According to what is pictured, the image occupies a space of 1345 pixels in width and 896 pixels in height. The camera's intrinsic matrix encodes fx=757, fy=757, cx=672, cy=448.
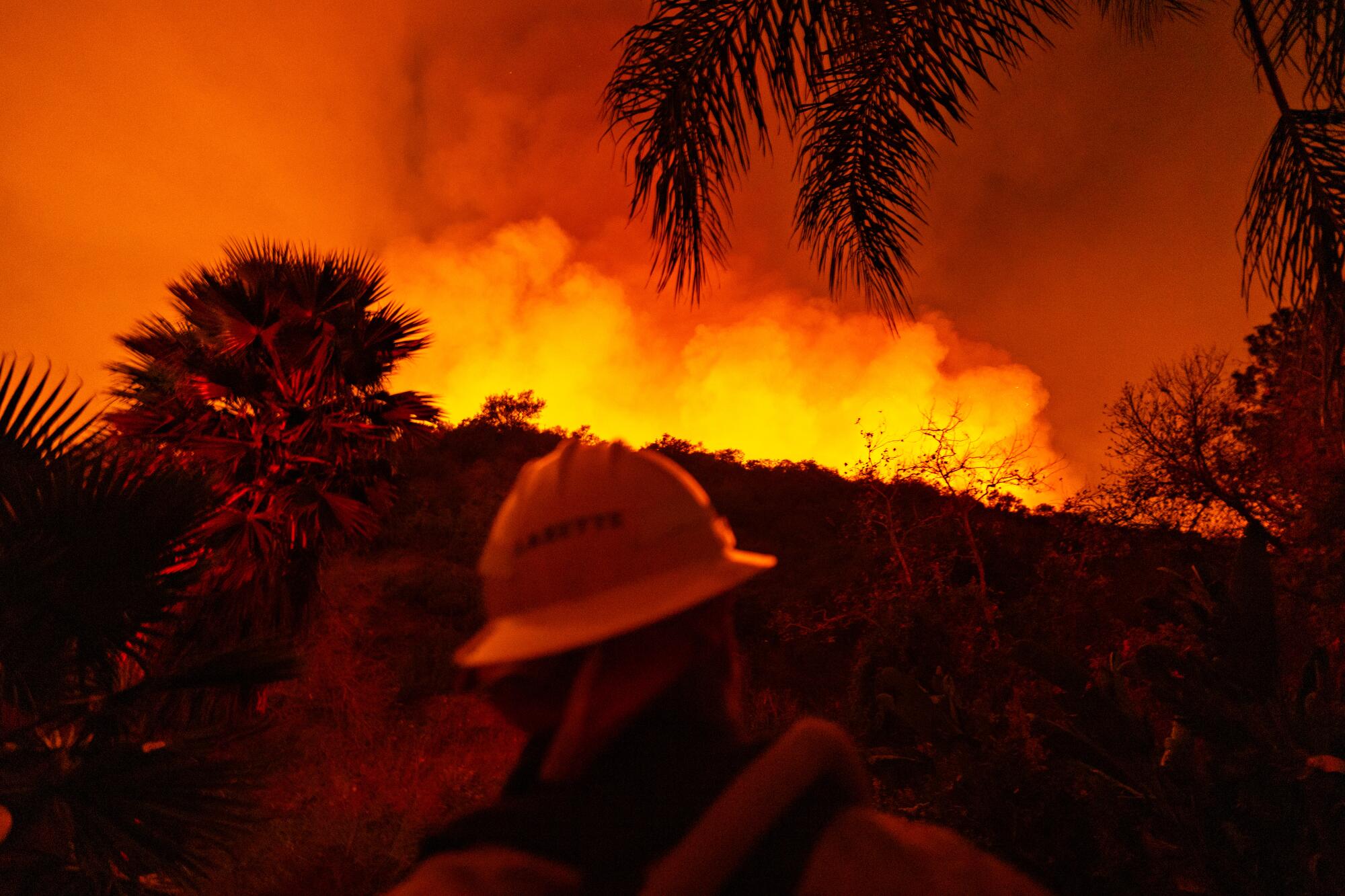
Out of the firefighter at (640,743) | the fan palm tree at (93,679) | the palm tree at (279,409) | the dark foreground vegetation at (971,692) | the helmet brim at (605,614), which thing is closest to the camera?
the firefighter at (640,743)

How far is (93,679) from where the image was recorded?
414 centimetres

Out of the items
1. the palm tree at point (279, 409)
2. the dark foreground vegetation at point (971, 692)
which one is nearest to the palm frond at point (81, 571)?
the dark foreground vegetation at point (971, 692)

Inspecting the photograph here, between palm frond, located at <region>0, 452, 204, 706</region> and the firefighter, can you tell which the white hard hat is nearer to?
the firefighter

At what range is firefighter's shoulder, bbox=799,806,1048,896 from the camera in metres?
0.69

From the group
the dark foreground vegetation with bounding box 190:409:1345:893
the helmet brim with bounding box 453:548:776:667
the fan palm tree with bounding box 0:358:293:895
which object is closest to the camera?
the helmet brim with bounding box 453:548:776:667

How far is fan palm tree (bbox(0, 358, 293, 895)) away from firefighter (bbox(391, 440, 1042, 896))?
3.56 metres

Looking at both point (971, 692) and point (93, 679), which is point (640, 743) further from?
point (971, 692)

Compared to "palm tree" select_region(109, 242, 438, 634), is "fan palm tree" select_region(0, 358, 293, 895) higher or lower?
lower

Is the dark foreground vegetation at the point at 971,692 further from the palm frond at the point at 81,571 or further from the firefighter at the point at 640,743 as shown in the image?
the firefighter at the point at 640,743

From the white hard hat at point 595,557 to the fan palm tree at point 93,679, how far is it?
3.54 metres

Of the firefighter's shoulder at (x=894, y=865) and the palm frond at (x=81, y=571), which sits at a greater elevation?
the palm frond at (x=81, y=571)

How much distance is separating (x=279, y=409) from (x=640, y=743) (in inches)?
336

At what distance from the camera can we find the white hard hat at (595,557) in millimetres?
924

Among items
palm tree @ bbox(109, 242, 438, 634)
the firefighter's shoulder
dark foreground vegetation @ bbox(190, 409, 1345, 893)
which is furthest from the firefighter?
palm tree @ bbox(109, 242, 438, 634)
